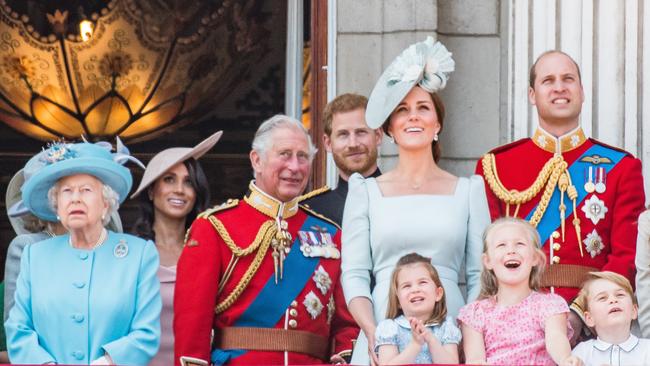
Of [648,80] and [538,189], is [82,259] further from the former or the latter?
[648,80]

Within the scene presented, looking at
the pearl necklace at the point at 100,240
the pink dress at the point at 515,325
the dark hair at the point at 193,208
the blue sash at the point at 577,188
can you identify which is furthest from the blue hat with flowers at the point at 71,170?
the blue sash at the point at 577,188

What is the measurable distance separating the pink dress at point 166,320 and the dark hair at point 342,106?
3.06 ft

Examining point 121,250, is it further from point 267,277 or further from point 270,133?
point 270,133

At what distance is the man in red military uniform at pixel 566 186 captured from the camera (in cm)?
798

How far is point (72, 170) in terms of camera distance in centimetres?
764

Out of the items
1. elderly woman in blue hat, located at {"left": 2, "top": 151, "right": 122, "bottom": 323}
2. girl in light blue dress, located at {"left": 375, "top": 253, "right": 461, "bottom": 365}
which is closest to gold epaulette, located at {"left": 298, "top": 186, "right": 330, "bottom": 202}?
elderly woman in blue hat, located at {"left": 2, "top": 151, "right": 122, "bottom": 323}

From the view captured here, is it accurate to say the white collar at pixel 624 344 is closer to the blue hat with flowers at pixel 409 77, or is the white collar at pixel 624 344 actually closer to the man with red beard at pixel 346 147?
the blue hat with flowers at pixel 409 77

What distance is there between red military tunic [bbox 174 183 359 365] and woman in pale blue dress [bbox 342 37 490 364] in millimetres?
484

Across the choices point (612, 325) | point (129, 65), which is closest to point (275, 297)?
point (612, 325)

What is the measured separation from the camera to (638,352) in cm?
736

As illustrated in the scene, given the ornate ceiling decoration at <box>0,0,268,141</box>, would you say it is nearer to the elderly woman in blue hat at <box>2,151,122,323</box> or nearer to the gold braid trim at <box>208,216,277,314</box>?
the elderly woman in blue hat at <box>2,151,122,323</box>

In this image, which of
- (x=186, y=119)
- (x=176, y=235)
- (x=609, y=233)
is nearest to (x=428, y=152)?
(x=609, y=233)

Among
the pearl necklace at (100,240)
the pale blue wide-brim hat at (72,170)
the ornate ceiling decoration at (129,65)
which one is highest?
the ornate ceiling decoration at (129,65)

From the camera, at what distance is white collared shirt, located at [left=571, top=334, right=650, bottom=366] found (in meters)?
7.34
